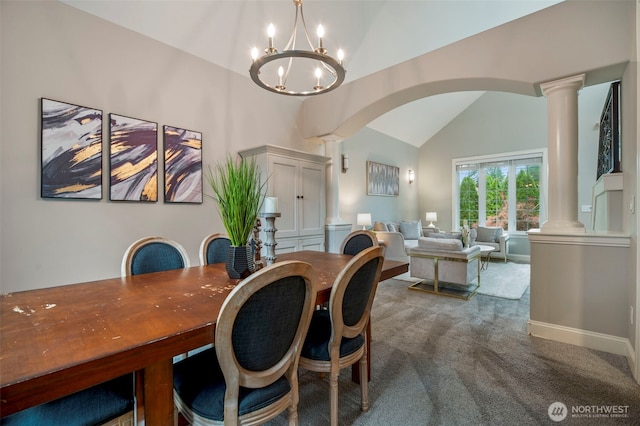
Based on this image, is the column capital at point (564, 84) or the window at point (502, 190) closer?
the column capital at point (564, 84)

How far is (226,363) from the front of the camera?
2.96 feet

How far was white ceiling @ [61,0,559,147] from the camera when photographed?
8.86ft

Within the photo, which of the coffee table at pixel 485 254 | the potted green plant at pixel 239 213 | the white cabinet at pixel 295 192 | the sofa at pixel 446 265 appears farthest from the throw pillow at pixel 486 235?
the potted green plant at pixel 239 213

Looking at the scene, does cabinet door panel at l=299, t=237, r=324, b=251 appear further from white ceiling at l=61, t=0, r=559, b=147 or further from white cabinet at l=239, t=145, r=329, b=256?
white ceiling at l=61, t=0, r=559, b=147

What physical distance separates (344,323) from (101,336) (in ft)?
3.23

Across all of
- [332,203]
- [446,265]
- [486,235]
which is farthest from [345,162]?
[486,235]

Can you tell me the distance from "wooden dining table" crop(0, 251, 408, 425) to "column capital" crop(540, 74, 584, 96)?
2812 mm

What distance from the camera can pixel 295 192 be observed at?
12.1 ft

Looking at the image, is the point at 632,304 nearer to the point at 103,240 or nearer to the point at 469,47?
the point at 469,47

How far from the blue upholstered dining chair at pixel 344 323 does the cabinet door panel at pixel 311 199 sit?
91.9 inches

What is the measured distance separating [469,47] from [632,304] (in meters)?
2.67

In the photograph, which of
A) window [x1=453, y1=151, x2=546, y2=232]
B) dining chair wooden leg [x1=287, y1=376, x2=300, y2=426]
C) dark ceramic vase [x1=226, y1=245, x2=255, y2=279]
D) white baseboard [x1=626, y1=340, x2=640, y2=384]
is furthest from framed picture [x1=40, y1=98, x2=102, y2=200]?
window [x1=453, y1=151, x2=546, y2=232]

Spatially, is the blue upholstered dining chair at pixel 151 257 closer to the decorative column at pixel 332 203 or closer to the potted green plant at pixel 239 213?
the potted green plant at pixel 239 213

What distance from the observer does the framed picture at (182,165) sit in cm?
292
